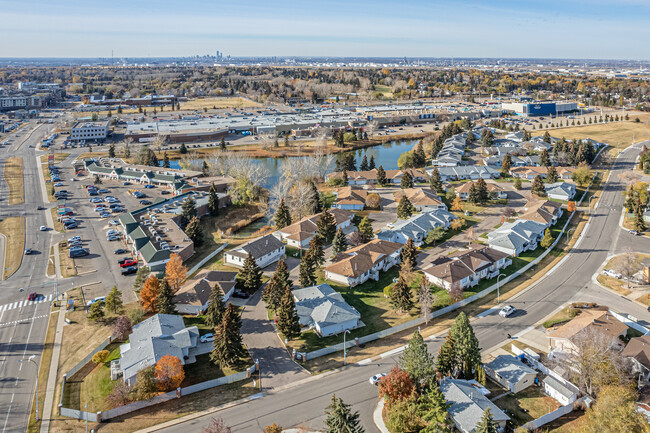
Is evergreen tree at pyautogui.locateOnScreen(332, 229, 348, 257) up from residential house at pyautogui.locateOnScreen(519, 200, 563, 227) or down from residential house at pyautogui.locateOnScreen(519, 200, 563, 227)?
down

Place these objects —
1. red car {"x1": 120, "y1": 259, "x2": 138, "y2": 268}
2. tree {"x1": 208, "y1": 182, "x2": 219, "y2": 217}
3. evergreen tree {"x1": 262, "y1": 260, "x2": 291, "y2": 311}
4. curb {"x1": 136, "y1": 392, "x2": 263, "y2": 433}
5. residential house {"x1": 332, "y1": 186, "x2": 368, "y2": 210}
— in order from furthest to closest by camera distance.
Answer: residential house {"x1": 332, "y1": 186, "x2": 368, "y2": 210}
tree {"x1": 208, "y1": 182, "x2": 219, "y2": 217}
red car {"x1": 120, "y1": 259, "x2": 138, "y2": 268}
evergreen tree {"x1": 262, "y1": 260, "x2": 291, "y2": 311}
curb {"x1": 136, "y1": 392, "x2": 263, "y2": 433}

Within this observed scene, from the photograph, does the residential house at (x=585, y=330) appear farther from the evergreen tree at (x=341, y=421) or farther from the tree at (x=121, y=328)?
the tree at (x=121, y=328)

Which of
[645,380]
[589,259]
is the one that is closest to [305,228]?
[589,259]

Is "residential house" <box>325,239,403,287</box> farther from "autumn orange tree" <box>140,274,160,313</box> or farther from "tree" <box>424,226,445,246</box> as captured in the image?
"autumn orange tree" <box>140,274,160,313</box>

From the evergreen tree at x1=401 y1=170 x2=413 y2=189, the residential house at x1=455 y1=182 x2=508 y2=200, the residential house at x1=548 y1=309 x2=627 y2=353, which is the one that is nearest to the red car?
the residential house at x1=548 y1=309 x2=627 y2=353

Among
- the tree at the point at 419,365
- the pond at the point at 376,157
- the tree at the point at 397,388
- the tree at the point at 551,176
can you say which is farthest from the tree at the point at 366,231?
the tree at the point at 551,176

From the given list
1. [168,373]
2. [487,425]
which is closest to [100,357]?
[168,373]
